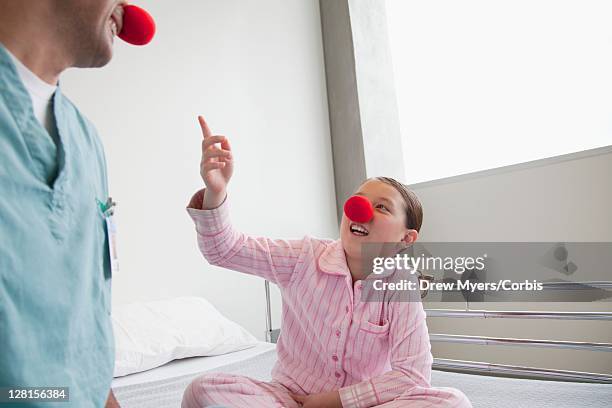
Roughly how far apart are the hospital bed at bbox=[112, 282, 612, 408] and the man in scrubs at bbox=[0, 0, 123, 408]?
0.85 metres

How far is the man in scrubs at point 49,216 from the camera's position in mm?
555

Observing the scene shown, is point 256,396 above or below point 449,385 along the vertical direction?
above

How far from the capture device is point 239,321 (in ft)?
8.64

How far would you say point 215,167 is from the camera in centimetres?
103

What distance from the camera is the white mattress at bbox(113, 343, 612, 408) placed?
131cm

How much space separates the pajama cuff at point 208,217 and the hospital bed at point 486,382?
619 millimetres

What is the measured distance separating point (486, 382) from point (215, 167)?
3.63 ft

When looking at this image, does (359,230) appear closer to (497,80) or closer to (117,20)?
(117,20)

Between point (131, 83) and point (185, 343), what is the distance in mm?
1279

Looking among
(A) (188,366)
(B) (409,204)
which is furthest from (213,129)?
(B) (409,204)

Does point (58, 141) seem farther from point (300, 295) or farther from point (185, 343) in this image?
Result: point (185, 343)

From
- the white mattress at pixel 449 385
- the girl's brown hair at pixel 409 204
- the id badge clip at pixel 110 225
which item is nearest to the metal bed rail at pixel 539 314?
the white mattress at pixel 449 385

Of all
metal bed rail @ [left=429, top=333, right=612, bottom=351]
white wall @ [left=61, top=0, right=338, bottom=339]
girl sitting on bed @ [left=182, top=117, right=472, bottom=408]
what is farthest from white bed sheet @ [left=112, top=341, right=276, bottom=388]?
metal bed rail @ [left=429, top=333, right=612, bottom=351]

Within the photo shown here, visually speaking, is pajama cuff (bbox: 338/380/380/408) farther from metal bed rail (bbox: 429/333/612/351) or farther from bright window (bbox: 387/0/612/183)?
bright window (bbox: 387/0/612/183)
